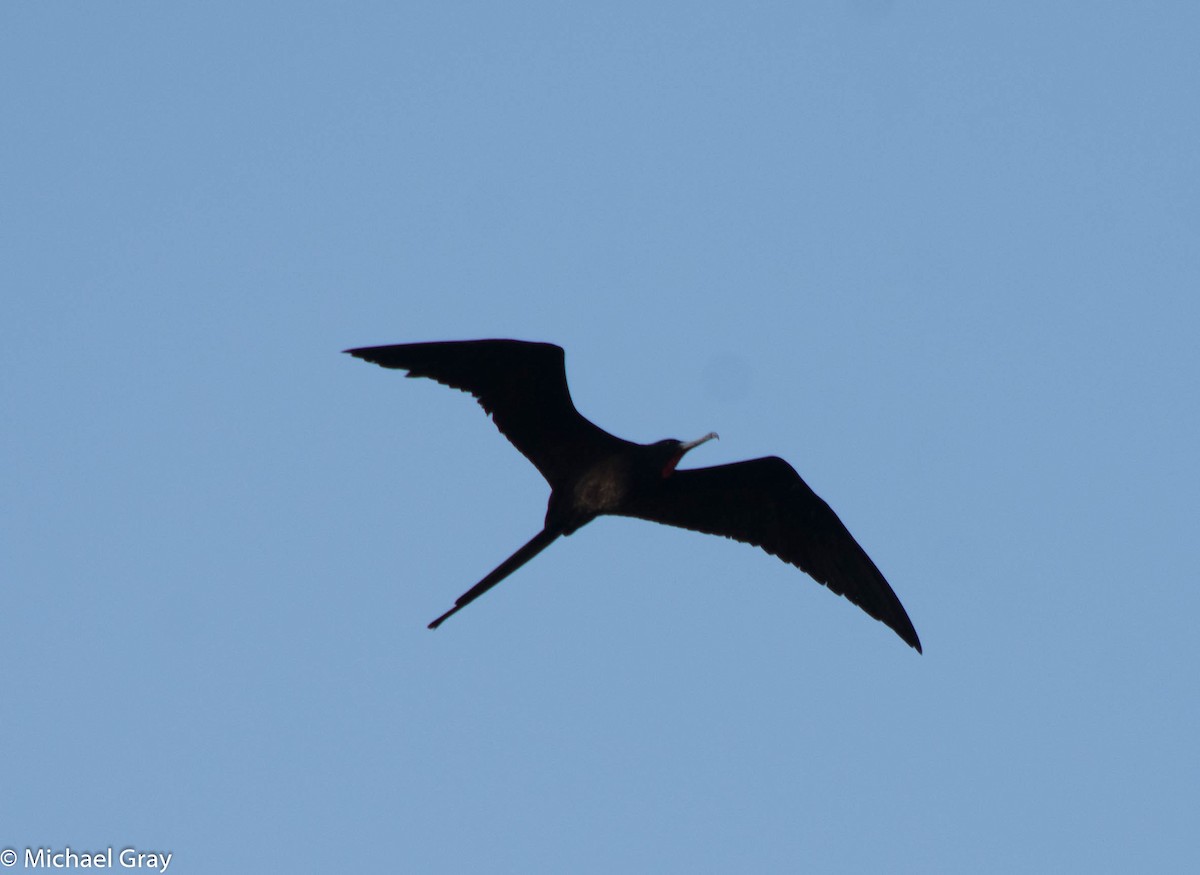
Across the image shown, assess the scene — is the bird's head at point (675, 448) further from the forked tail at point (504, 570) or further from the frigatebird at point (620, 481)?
the forked tail at point (504, 570)

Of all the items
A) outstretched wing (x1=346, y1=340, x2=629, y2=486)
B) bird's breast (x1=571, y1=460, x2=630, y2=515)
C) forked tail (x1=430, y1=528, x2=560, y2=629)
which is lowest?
forked tail (x1=430, y1=528, x2=560, y2=629)

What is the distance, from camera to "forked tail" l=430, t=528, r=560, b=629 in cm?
828

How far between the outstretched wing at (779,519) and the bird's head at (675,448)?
1.09ft

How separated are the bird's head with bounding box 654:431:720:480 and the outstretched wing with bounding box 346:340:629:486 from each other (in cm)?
24

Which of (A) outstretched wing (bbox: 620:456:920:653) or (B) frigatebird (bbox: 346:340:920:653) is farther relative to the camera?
Result: (A) outstretched wing (bbox: 620:456:920:653)

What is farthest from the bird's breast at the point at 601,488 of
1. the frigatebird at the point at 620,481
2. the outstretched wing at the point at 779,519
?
the outstretched wing at the point at 779,519

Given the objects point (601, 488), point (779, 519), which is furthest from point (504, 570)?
point (779, 519)

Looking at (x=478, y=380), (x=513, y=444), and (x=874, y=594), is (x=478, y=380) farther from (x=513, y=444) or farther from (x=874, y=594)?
(x=874, y=594)

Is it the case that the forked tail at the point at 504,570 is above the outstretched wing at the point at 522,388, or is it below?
below

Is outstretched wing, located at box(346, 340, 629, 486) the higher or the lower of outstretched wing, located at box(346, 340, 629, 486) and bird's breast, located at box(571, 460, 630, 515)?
the higher

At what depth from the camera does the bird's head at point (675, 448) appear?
28.8 ft

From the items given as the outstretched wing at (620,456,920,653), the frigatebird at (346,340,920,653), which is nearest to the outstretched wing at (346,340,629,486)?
the frigatebird at (346,340,920,653)

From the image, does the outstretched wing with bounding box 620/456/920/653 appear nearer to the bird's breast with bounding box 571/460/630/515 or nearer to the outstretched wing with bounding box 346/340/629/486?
the bird's breast with bounding box 571/460/630/515

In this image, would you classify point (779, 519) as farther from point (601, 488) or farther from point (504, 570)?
point (504, 570)
